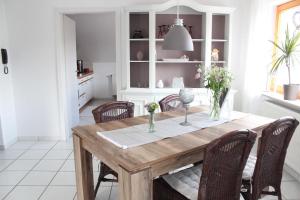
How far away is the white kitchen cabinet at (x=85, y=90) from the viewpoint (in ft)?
19.7

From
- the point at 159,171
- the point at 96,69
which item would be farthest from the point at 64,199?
the point at 96,69

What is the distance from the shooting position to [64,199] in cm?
249

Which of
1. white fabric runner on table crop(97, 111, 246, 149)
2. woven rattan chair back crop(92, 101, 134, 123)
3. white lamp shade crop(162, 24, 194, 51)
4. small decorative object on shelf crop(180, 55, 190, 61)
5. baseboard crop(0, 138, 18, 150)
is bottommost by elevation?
baseboard crop(0, 138, 18, 150)

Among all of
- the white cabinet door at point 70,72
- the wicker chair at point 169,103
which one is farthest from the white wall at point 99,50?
the wicker chair at point 169,103

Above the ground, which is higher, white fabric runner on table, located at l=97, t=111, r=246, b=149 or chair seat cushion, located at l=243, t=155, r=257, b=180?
white fabric runner on table, located at l=97, t=111, r=246, b=149

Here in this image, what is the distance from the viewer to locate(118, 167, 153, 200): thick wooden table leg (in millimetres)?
1420

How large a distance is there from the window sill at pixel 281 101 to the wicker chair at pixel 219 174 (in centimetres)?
150

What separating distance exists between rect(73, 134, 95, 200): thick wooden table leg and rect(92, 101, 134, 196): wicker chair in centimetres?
20

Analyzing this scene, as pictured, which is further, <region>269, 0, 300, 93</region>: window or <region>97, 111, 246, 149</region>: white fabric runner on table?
<region>269, 0, 300, 93</region>: window

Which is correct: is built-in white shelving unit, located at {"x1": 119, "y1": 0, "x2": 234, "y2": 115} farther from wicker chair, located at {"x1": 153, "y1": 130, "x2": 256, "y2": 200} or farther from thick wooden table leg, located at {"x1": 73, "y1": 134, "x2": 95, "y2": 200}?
wicker chair, located at {"x1": 153, "y1": 130, "x2": 256, "y2": 200}

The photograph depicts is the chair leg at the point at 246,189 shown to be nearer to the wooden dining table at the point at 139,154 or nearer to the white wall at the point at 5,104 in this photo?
the wooden dining table at the point at 139,154

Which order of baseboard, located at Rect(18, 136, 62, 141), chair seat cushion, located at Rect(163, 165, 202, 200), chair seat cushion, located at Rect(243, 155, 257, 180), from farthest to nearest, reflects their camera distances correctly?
baseboard, located at Rect(18, 136, 62, 141) → chair seat cushion, located at Rect(243, 155, 257, 180) → chair seat cushion, located at Rect(163, 165, 202, 200)

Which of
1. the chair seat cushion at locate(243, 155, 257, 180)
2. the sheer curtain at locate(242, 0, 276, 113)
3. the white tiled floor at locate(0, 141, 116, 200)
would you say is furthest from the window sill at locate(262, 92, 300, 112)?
the white tiled floor at locate(0, 141, 116, 200)

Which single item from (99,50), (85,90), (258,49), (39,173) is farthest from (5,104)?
(99,50)
